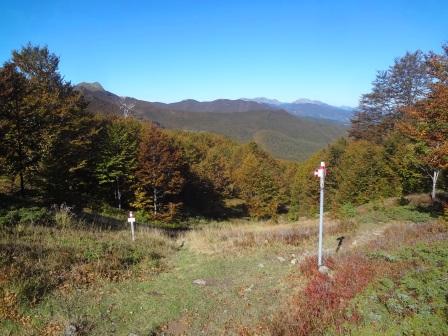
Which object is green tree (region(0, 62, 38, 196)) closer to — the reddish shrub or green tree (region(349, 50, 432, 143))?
the reddish shrub

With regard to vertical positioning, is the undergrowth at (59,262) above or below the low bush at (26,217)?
below

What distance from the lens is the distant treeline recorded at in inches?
910

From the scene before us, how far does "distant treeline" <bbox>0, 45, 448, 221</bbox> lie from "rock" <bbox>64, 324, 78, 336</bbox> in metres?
13.2

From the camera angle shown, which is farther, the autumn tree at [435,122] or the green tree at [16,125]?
the green tree at [16,125]

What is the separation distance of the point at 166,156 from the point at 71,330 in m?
34.2

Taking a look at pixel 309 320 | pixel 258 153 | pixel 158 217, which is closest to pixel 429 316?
pixel 309 320

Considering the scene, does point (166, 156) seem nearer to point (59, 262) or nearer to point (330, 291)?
point (59, 262)

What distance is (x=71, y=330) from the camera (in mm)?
7223

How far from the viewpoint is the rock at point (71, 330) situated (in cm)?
712

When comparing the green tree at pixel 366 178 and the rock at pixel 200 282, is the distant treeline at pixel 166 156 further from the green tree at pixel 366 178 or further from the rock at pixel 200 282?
the rock at pixel 200 282

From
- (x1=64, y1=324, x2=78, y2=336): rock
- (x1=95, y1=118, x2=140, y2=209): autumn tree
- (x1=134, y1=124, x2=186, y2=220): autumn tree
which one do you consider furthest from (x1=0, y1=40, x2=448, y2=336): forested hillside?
(x1=134, y1=124, x2=186, y2=220): autumn tree

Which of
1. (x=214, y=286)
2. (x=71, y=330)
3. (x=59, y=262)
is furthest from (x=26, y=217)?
(x=71, y=330)

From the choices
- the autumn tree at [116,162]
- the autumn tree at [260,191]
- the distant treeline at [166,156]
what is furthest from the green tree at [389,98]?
the autumn tree at [116,162]

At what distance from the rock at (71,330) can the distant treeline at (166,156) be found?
518 inches
